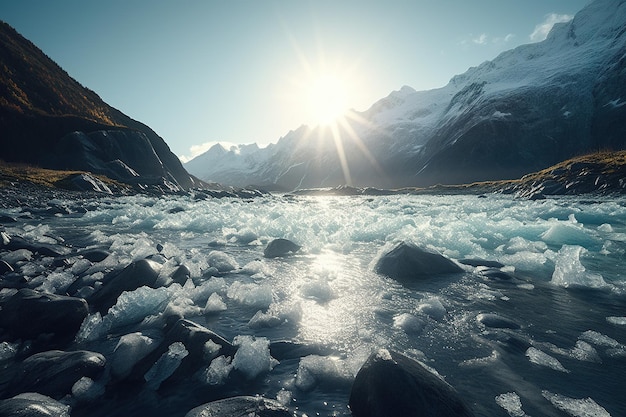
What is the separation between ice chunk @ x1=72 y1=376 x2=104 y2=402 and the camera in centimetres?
339

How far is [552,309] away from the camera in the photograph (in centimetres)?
575

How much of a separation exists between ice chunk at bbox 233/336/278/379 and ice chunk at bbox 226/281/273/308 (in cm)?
191

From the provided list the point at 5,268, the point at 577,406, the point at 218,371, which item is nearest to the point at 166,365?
the point at 218,371

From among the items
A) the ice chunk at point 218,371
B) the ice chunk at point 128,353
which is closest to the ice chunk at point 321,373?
the ice chunk at point 218,371

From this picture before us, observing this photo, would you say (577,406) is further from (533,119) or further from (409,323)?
(533,119)

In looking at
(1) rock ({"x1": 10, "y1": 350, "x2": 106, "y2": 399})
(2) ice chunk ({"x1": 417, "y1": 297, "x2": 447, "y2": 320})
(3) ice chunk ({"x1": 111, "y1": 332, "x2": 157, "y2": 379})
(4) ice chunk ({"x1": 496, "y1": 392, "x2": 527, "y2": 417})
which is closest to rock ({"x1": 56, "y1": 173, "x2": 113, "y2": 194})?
(1) rock ({"x1": 10, "y1": 350, "x2": 106, "y2": 399})

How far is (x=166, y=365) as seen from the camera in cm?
388

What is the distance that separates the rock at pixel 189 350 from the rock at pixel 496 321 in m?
4.10

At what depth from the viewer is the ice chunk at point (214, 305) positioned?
5.75 m

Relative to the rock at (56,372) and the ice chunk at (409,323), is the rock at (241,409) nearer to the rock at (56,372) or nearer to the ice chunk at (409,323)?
the rock at (56,372)

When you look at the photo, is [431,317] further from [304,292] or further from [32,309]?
[32,309]

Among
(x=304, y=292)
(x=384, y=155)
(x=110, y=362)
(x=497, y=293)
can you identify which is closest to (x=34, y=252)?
(x=110, y=362)

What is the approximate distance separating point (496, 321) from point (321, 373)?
130 inches

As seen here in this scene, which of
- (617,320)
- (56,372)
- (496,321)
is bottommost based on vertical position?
(617,320)
